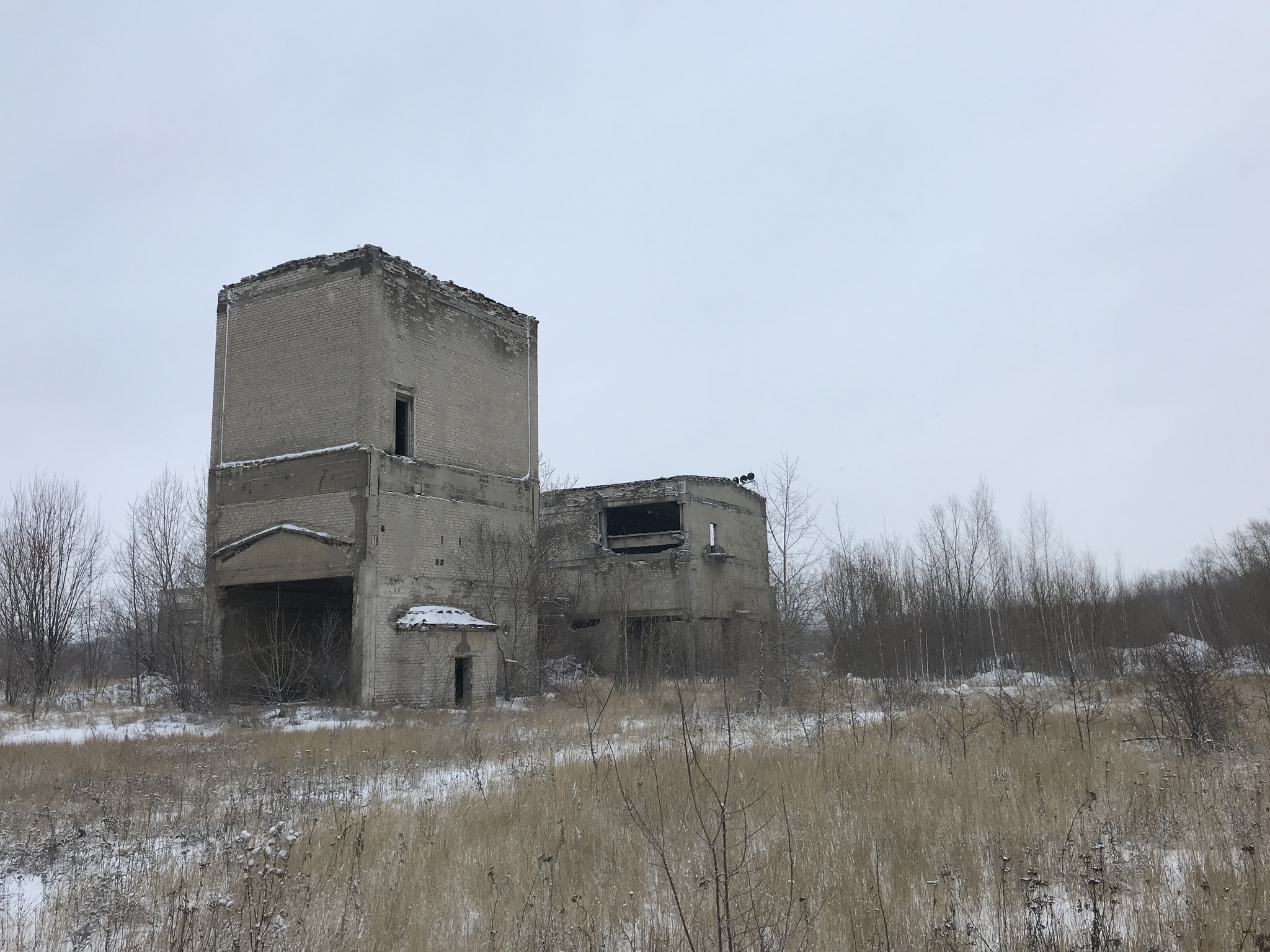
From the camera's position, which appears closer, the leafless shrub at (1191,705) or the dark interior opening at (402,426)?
the leafless shrub at (1191,705)

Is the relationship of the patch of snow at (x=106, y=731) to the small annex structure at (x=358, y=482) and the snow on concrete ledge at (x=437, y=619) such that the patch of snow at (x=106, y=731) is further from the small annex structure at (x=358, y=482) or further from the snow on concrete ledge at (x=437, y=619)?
the snow on concrete ledge at (x=437, y=619)

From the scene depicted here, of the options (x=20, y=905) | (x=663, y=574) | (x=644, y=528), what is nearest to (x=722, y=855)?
(x=20, y=905)

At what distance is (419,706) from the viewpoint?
21406 millimetres

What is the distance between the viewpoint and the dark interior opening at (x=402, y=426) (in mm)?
22766

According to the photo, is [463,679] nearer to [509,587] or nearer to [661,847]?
[509,587]

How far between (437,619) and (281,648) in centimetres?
450

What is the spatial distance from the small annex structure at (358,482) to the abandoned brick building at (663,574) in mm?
9451

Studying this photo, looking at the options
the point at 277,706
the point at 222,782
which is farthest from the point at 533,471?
the point at 222,782

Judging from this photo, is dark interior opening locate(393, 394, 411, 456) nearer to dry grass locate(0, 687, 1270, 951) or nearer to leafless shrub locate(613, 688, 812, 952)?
dry grass locate(0, 687, 1270, 951)

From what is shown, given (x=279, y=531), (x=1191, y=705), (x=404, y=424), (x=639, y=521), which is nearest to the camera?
(x=1191, y=705)

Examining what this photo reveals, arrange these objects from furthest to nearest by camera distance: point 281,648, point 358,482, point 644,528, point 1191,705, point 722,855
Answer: point 644,528 < point 281,648 < point 358,482 < point 1191,705 < point 722,855

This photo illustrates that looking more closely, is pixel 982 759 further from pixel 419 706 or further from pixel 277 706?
pixel 277 706

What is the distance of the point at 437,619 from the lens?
21859mm

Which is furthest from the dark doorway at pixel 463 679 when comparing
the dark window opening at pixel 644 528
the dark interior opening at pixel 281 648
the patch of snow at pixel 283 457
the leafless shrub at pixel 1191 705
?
the leafless shrub at pixel 1191 705
